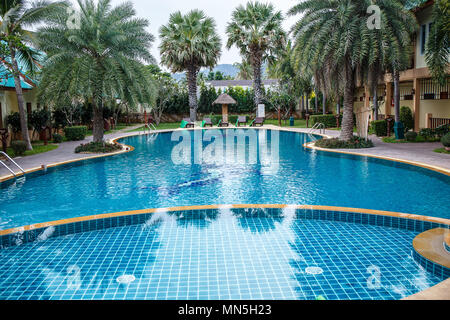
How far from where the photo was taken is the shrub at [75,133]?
20.8m

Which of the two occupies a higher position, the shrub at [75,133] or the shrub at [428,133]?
the shrub at [75,133]

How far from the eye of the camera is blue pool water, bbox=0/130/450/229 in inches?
320

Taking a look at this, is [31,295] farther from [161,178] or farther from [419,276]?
[161,178]

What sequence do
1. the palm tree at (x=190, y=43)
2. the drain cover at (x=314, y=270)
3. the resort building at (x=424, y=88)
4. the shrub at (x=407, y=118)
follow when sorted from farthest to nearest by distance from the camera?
the palm tree at (x=190, y=43) → the shrub at (x=407, y=118) → the resort building at (x=424, y=88) → the drain cover at (x=314, y=270)

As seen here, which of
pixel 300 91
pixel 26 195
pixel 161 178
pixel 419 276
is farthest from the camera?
pixel 300 91

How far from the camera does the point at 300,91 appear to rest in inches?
1292

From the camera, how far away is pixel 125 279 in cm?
497

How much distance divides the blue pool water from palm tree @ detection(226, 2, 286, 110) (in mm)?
19669

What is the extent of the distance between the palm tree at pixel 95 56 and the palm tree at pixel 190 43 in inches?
602

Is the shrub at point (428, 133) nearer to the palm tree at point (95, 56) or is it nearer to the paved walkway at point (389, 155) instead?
the paved walkway at point (389, 155)

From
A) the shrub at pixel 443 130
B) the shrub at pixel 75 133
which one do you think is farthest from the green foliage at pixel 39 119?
the shrub at pixel 443 130

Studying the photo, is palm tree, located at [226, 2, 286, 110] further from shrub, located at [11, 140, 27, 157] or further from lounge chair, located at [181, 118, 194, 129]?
shrub, located at [11, 140, 27, 157]
